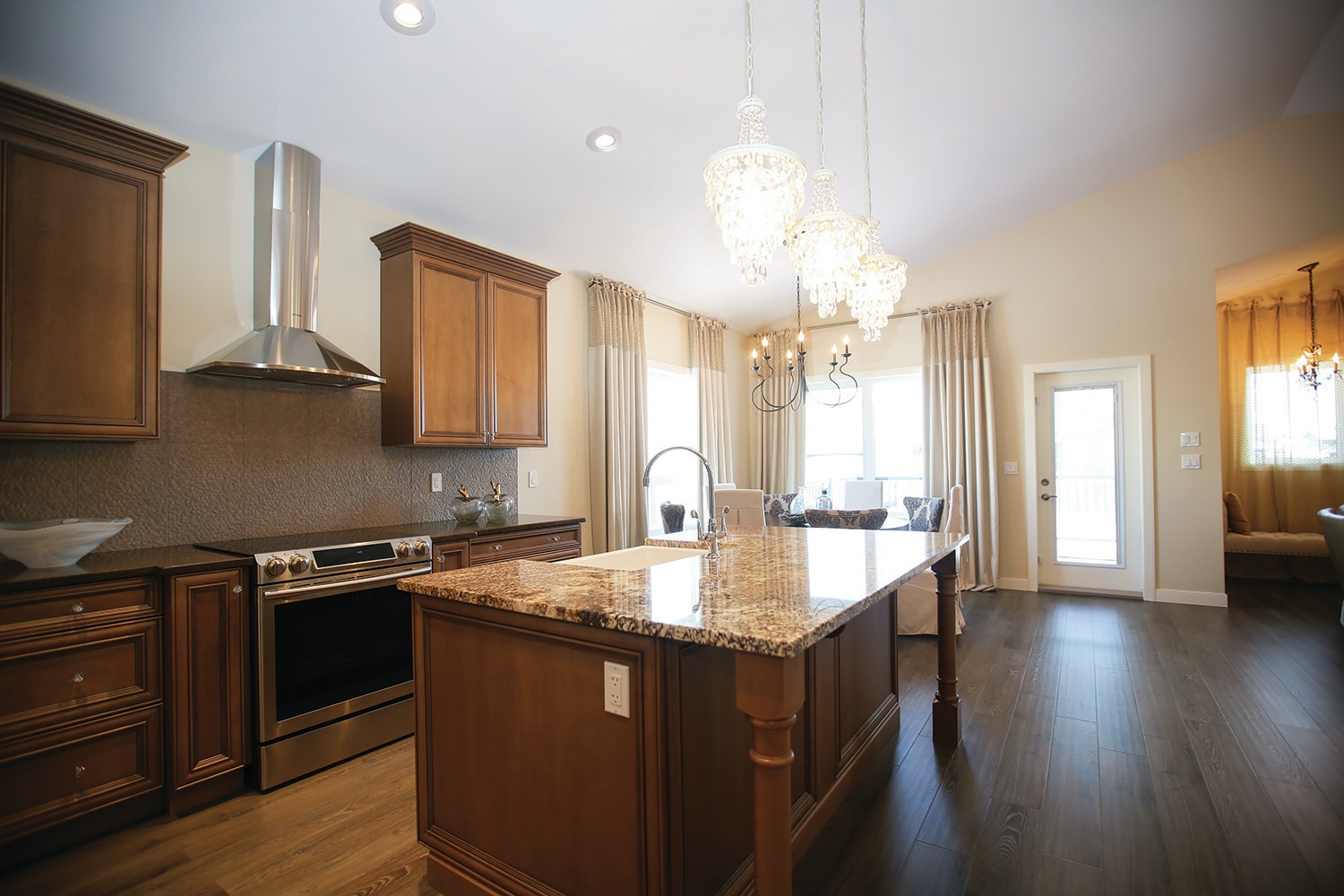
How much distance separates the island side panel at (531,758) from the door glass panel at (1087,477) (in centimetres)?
545

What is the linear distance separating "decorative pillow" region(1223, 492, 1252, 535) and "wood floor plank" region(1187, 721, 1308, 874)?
4.22 meters

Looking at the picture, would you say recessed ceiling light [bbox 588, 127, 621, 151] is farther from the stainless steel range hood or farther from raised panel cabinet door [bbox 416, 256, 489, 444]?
the stainless steel range hood

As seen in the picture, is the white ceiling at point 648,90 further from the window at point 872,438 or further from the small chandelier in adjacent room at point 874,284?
the window at point 872,438

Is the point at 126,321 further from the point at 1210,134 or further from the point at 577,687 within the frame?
the point at 1210,134

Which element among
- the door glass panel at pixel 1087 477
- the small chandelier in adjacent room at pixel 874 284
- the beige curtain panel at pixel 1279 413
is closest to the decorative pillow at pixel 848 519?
the small chandelier in adjacent room at pixel 874 284

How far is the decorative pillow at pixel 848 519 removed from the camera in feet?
12.8

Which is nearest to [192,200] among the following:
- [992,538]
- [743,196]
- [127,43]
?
[127,43]

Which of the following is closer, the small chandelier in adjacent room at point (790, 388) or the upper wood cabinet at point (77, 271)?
the upper wood cabinet at point (77, 271)

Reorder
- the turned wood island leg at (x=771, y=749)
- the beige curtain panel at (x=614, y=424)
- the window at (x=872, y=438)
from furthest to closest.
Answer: the window at (x=872, y=438), the beige curtain panel at (x=614, y=424), the turned wood island leg at (x=771, y=749)

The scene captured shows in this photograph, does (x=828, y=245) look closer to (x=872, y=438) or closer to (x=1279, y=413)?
(x=872, y=438)

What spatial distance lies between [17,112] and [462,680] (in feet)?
7.79

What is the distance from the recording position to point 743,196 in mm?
2027

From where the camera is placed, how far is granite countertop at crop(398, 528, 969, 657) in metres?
1.23

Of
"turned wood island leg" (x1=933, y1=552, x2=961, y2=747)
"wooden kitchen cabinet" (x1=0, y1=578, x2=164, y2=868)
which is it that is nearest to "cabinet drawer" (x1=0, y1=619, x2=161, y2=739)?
"wooden kitchen cabinet" (x1=0, y1=578, x2=164, y2=868)
